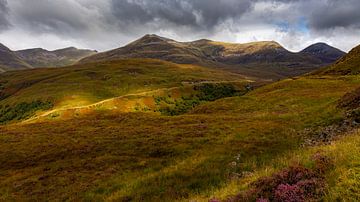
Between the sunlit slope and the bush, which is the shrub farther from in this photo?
the sunlit slope

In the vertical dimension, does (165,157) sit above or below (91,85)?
above

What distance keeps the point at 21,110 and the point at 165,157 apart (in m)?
110

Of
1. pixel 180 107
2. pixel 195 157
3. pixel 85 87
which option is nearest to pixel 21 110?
pixel 85 87

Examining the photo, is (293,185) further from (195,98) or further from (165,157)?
(195,98)

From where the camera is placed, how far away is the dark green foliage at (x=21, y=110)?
117 metres

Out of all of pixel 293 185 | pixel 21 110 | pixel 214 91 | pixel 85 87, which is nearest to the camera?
pixel 293 185

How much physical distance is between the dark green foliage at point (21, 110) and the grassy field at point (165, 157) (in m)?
72.5

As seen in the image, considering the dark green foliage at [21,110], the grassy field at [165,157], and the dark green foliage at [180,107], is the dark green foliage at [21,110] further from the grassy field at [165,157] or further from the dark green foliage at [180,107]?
the grassy field at [165,157]

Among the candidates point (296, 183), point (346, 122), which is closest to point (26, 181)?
point (296, 183)

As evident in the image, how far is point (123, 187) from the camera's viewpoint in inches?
886

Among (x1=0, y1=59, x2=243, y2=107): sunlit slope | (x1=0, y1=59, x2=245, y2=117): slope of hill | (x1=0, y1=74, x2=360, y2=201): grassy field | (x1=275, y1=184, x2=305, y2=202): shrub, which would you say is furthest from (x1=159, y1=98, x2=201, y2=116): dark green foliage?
(x1=275, y1=184, x2=305, y2=202): shrub

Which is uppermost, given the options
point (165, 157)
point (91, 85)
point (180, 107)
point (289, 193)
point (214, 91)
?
point (289, 193)

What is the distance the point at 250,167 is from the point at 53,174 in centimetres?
1686

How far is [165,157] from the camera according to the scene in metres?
28.7
